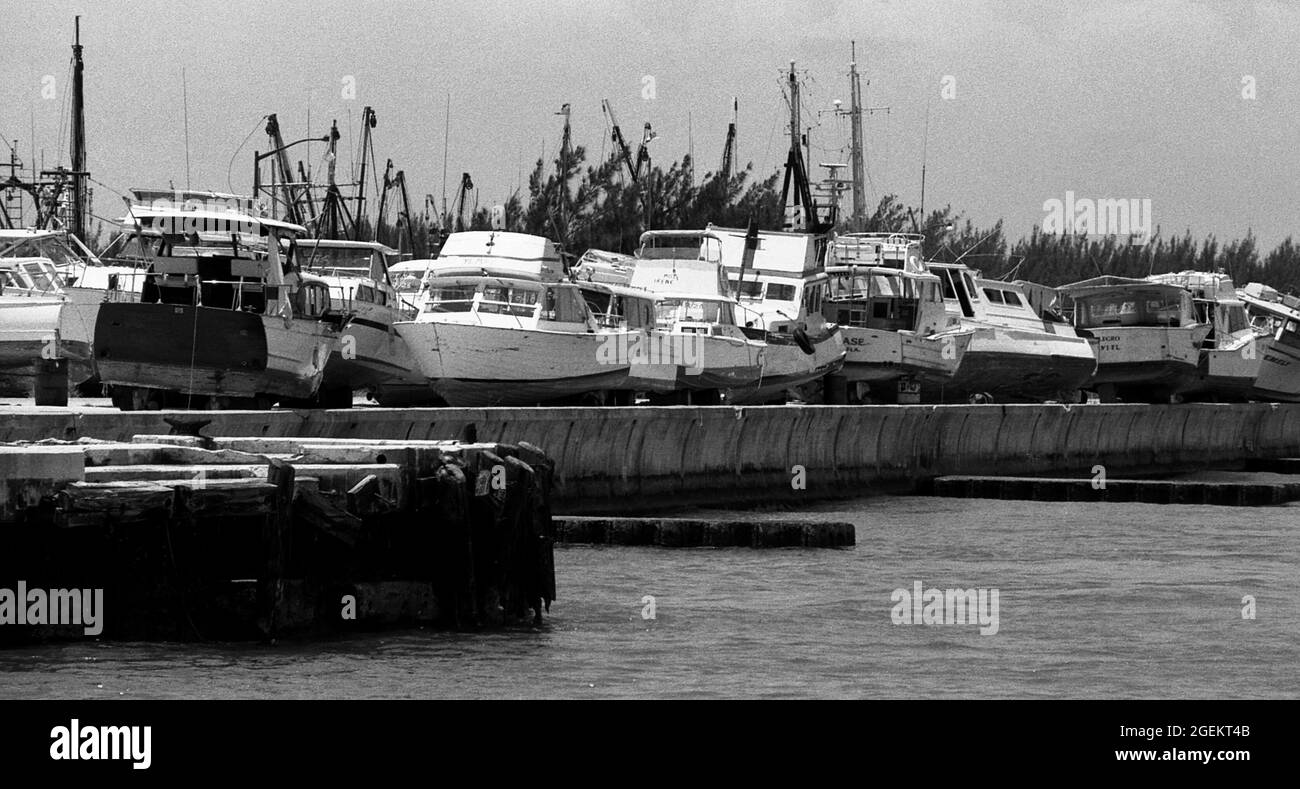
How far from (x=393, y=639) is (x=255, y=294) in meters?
14.3

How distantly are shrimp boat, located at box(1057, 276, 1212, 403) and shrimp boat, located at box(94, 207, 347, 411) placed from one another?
83.5 ft

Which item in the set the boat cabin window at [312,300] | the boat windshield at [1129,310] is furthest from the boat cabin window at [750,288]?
the boat cabin window at [312,300]

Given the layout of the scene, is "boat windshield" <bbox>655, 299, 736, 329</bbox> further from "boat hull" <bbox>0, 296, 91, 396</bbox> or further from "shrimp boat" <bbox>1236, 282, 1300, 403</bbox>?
"shrimp boat" <bbox>1236, 282, 1300, 403</bbox>

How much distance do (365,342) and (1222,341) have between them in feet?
91.6

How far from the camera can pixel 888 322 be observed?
52.1 m

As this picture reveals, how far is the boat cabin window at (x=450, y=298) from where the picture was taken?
1390 inches

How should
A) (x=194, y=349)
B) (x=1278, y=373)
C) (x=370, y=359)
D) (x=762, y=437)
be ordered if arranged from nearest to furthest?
(x=194, y=349) → (x=370, y=359) → (x=762, y=437) → (x=1278, y=373)

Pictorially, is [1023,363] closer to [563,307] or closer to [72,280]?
[563,307]

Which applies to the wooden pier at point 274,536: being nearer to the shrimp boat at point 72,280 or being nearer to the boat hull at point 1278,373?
the shrimp boat at point 72,280

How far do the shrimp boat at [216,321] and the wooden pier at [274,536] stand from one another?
9650mm

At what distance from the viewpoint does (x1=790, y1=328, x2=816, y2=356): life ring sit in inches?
1829

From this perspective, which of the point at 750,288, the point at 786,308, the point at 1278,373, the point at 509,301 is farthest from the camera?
the point at 1278,373

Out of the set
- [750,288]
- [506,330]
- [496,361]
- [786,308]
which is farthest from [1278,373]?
[496,361]

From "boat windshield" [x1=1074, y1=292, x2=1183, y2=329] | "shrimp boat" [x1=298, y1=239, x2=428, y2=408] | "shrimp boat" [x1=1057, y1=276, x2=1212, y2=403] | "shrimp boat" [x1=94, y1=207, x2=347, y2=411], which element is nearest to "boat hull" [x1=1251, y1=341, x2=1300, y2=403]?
"shrimp boat" [x1=1057, y1=276, x2=1212, y2=403]
